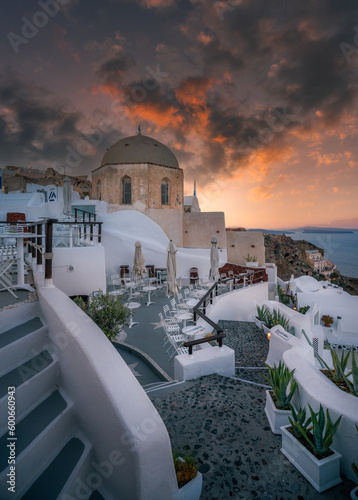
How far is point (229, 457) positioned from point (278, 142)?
19321 mm

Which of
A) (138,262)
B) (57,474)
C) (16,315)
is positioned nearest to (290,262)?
(138,262)

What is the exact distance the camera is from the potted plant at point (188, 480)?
7.75 feet

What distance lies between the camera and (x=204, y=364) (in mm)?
4895

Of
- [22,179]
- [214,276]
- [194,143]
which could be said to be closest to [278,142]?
[194,143]

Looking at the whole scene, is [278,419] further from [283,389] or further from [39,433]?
[39,433]

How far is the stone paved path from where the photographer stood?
2.66m

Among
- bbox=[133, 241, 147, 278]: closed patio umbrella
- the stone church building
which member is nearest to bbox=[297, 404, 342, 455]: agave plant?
bbox=[133, 241, 147, 278]: closed patio umbrella

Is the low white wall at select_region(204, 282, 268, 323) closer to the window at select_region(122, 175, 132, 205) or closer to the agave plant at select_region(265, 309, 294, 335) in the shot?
the agave plant at select_region(265, 309, 294, 335)

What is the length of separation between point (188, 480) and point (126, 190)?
22885 millimetres

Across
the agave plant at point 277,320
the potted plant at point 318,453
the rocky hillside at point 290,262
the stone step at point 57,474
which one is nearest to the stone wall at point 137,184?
the agave plant at point 277,320

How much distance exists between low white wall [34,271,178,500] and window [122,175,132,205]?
834 inches

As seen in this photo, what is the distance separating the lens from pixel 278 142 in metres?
17.4

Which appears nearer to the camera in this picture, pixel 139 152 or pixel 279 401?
pixel 279 401

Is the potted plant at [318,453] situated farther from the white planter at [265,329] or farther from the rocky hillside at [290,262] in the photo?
the rocky hillside at [290,262]
